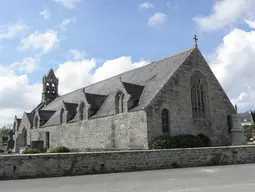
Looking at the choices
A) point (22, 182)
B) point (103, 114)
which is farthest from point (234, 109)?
point (22, 182)

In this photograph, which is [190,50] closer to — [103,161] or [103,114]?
[103,114]

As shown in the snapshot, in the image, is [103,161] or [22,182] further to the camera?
[103,161]

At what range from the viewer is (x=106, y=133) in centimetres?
2373

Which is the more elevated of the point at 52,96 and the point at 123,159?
the point at 52,96

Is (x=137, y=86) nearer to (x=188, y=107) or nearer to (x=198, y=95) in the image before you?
(x=188, y=107)

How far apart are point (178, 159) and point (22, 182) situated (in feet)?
25.8

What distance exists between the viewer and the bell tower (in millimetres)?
47862

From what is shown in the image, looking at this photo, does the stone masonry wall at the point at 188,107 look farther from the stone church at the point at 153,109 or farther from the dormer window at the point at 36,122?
the dormer window at the point at 36,122

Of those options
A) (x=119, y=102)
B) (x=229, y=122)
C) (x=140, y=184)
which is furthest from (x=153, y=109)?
(x=140, y=184)

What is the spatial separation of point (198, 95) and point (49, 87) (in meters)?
31.7

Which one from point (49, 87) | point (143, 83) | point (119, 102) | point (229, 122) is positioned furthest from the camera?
Result: point (49, 87)

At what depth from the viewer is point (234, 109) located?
26422 mm

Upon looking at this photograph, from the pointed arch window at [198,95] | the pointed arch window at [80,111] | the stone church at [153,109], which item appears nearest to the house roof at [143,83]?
the stone church at [153,109]

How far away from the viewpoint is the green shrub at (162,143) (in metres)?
19.3
